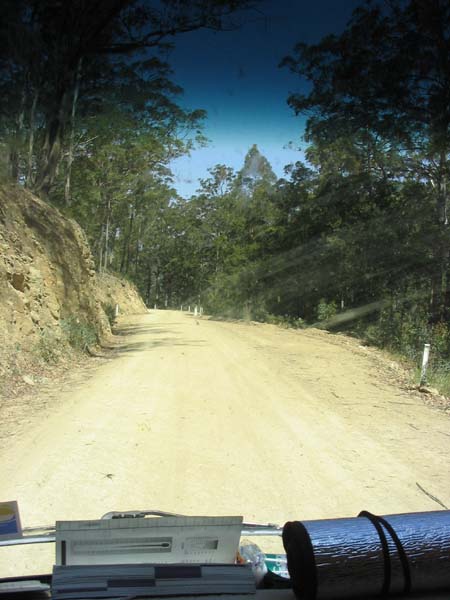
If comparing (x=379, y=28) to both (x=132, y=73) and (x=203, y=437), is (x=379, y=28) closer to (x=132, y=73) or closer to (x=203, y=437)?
(x=132, y=73)

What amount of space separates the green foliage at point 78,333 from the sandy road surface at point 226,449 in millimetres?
2991

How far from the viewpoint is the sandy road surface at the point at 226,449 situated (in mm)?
4996

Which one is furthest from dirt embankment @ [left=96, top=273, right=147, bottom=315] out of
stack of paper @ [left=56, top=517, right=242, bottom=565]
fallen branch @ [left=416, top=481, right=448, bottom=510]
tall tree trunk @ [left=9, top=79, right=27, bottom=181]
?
stack of paper @ [left=56, top=517, right=242, bottom=565]

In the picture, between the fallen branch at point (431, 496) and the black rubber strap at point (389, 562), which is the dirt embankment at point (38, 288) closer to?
the fallen branch at point (431, 496)

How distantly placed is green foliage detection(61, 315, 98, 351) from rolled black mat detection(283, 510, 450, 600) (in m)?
13.1

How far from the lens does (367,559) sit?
6.55ft

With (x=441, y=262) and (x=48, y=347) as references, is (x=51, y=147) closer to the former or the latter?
(x=48, y=347)

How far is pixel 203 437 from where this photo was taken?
7102 mm

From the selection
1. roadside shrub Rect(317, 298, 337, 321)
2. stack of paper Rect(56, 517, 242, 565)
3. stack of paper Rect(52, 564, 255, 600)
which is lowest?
stack of paper Rect(52, 564, 255, 600)

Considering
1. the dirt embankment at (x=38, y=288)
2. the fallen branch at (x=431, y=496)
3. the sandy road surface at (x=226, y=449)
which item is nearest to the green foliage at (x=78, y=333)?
the dirt embankment at (x=38, y=288)

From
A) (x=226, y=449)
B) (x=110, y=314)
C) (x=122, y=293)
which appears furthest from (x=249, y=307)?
(x=226, y=449)

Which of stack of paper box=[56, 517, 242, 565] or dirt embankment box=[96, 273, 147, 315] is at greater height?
dirt embankment box=[96, 273, 147, 315]

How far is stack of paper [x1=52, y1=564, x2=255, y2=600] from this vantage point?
1.99 meters

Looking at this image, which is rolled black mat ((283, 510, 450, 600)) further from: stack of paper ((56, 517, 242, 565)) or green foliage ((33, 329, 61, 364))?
green foliage ((33, 329, 61, 364))
